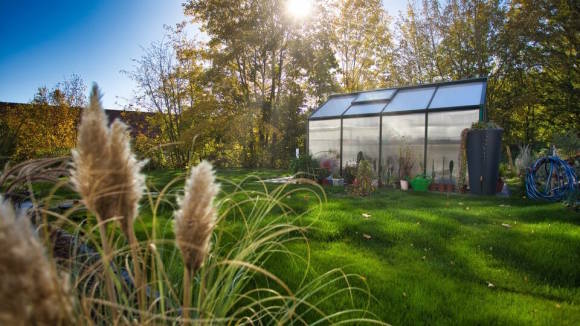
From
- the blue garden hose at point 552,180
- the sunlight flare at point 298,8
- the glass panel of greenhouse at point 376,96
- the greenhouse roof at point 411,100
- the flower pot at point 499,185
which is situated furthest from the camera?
the sunlight flare at point 298,8

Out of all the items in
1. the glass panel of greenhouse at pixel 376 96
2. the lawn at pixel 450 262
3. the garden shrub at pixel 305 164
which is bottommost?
the lawn at pixel 450 262

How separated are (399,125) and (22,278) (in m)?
9.85

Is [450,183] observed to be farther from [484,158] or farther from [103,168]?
[103,168]

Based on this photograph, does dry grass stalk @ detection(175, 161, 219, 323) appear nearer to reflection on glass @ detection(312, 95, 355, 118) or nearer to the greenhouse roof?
the greenhouse roof

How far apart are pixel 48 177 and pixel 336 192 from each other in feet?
23.3

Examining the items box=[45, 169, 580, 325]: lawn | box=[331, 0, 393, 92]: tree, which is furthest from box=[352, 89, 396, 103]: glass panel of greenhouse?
box=[331, 0, 393, 92]: tree

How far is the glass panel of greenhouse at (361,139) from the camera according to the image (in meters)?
9.98

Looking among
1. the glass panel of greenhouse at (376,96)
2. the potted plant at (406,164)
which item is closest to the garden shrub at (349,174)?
the potted plant at (406,164)

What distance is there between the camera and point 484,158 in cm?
753

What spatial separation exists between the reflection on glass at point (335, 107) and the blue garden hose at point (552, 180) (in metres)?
5.52

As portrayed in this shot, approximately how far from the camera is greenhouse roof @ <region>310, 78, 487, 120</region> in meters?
8.81

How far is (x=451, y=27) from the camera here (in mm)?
17562

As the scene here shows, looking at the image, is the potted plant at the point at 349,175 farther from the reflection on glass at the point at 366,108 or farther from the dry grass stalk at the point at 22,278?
the dry grass stalk at the point at 22,278

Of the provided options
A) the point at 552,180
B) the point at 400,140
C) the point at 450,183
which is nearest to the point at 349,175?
the point at 400,140
